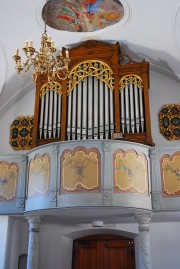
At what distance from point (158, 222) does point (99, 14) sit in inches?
237

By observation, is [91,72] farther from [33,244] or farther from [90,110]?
[33,244]

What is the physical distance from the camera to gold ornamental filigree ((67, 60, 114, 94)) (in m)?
9.63

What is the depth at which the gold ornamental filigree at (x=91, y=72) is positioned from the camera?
31.6ft

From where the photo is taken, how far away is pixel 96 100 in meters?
9.44

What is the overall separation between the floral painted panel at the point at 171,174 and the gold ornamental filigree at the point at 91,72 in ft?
8.64

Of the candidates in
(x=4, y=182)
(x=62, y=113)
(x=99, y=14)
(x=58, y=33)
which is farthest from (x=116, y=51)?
(x=4, y=182)

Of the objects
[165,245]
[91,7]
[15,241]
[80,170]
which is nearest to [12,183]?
[15,241]

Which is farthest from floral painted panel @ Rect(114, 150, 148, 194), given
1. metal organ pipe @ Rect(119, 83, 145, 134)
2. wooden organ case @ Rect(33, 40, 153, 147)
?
metal organ pipe @ Rect(119, 83, 145, 134)

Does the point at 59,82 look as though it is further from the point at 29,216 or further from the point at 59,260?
the point at 59,260

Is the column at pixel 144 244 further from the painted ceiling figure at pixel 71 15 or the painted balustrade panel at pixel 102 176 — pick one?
the painted ceiling figure at pixel 71 15

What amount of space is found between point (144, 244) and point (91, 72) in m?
4.82

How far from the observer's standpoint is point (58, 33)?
9.80 metres

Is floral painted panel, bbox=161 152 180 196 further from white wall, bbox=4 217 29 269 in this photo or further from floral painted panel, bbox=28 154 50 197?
white wall, bbox=4 217 29 269

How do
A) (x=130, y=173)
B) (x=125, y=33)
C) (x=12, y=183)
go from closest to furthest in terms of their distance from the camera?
(x=130, y=173)
(x=12, y=183)
(x=125, y=33)
